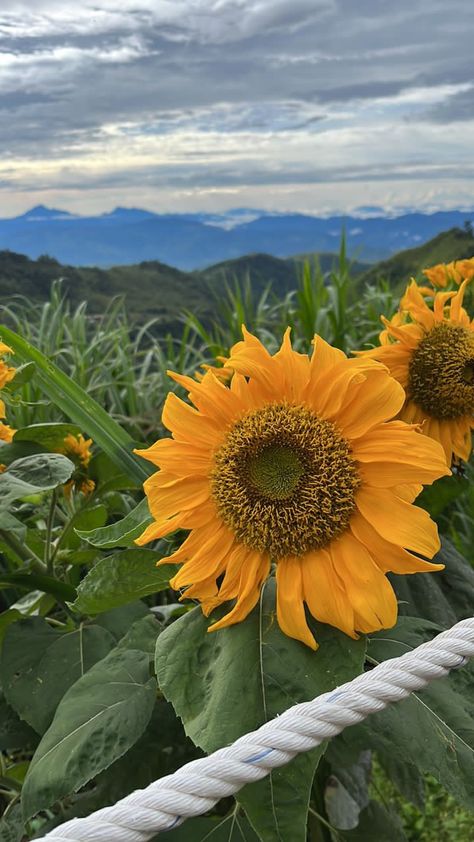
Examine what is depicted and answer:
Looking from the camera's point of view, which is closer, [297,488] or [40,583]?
[297,488]

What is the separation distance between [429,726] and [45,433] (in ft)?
1.69

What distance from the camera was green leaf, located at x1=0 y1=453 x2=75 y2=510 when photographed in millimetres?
746

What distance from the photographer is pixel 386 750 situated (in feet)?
2.21

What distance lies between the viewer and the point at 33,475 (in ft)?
2.63

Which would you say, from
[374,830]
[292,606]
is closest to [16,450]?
[292,606]

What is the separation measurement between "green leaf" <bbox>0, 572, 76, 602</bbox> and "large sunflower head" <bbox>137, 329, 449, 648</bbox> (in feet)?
0.70

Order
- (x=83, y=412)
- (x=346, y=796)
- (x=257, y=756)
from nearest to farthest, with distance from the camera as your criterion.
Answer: (x=257, y=756)
(x=83, y=412)
(x=346, y=796)

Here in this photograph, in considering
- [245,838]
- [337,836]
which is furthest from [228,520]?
[337,836]

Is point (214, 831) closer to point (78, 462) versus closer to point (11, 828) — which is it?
point (11, 828)

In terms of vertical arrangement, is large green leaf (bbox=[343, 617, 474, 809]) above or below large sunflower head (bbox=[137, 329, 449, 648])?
below

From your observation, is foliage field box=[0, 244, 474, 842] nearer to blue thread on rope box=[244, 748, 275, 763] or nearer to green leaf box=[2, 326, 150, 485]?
green leaf box=[2, 326, 150, 485]

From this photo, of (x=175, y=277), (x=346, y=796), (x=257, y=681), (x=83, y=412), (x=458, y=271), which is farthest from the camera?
(x=175, y=277)

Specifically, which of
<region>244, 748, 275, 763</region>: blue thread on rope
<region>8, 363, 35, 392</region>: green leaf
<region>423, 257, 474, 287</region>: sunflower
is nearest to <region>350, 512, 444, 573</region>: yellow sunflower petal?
<region>244, 748, 275, 763</region>: blue thread on rope

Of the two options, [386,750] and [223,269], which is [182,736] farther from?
[223,269]
